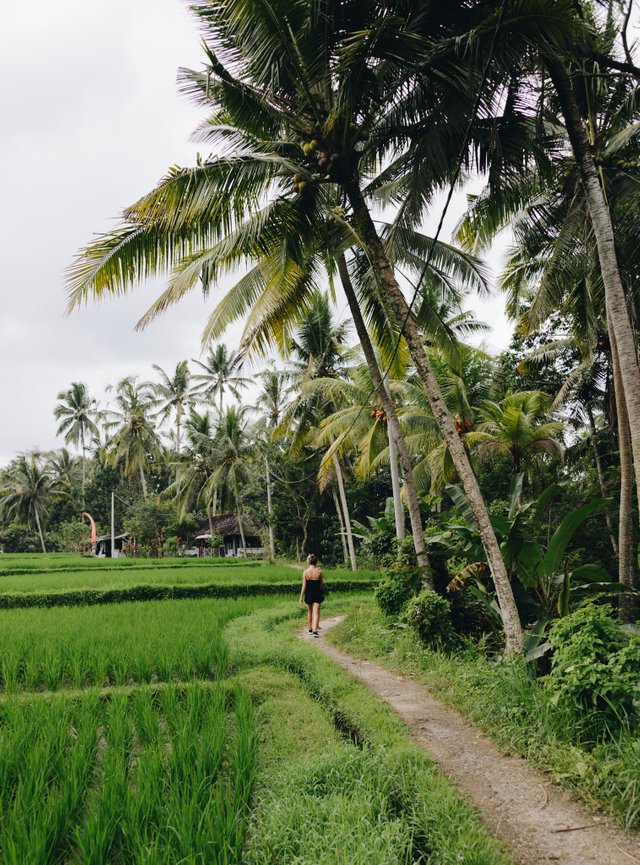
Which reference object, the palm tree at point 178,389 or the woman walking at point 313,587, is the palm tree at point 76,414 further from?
the woman walking at point 313,587

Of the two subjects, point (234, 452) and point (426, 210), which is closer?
point (426, 210)

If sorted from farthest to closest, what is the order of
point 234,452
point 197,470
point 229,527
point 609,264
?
1. point 229,527
2. point 197,470
3. point 234,452
4. point 609,264

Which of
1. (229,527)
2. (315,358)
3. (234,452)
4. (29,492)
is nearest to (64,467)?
(29,492)

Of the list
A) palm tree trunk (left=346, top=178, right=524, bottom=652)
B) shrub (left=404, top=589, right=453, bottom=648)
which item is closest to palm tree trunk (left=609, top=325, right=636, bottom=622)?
shrub (left=404, top=589, right=453, bottom=648)

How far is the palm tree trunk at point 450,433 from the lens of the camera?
5211mm

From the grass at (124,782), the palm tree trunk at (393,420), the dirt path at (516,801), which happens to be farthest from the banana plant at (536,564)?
the grass at (124,782)

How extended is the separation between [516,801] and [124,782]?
86.2 inches

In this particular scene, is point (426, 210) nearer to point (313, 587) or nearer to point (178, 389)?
point (313, 587)

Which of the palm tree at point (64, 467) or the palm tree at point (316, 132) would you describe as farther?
the palm tree at point (64, 467)

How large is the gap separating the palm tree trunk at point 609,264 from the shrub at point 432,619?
250cm

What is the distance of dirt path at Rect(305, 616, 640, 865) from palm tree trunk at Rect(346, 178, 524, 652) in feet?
3.30

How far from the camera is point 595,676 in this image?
353 cm

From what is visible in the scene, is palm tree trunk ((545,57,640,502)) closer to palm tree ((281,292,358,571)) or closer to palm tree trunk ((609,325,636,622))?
palm tree trunk ((609,325,636,622))

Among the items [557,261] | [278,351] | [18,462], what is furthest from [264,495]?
[18,462]
